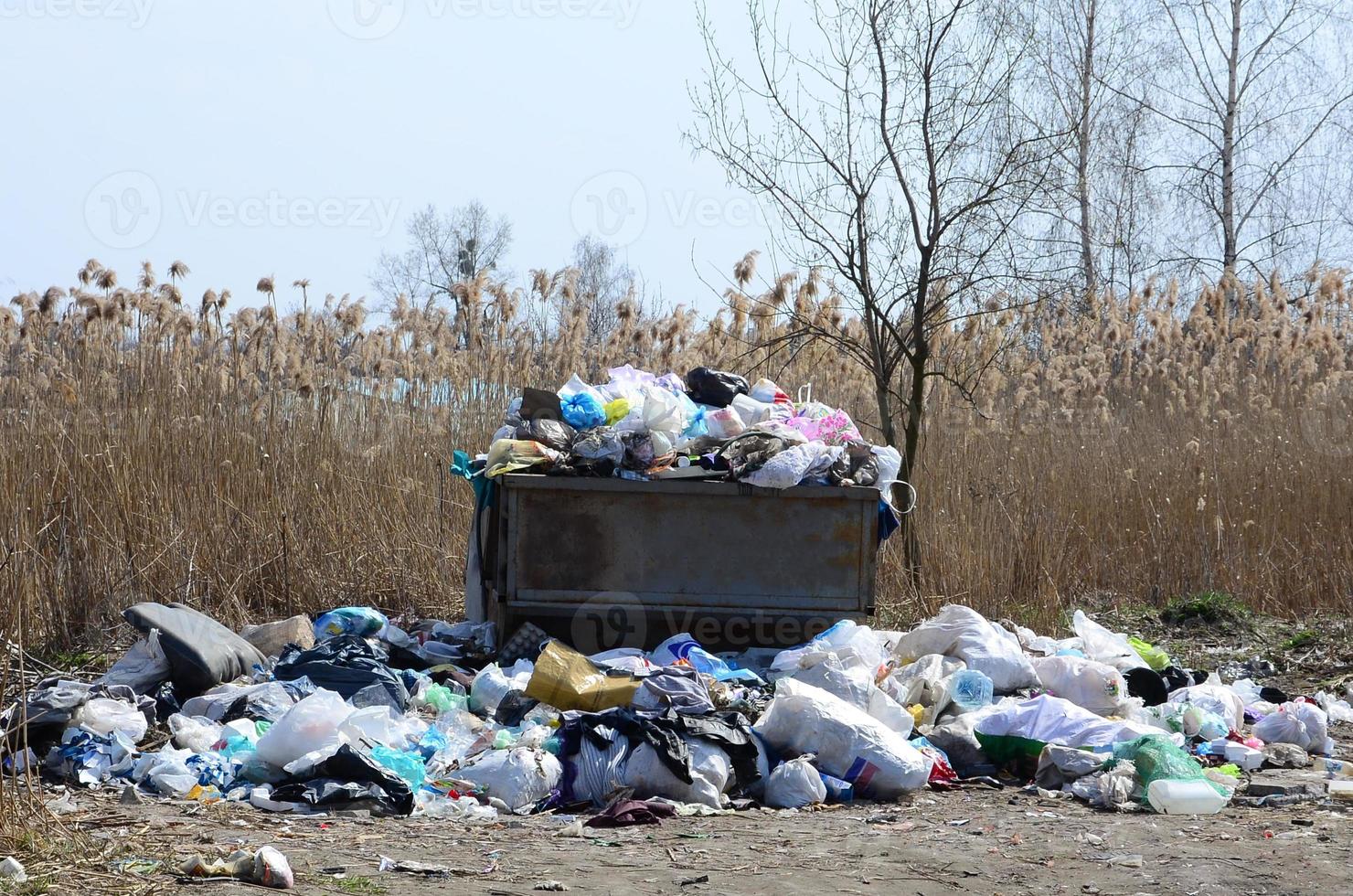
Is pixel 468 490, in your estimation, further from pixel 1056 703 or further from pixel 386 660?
pixel 1056 703

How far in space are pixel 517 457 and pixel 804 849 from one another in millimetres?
3132

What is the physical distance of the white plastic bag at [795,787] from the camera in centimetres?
492

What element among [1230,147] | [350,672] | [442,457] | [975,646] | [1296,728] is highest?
[1230,147]

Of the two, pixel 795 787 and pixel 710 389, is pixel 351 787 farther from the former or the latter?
pixel 710 389

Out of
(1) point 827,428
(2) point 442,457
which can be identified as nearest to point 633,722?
(1) point 827,428

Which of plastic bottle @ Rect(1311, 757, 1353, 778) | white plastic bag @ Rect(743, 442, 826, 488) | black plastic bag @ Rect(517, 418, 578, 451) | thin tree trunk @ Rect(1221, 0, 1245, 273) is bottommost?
plastic bottle @ Rect(1311, 757, 1353, 778)

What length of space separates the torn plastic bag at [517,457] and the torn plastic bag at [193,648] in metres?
1.57

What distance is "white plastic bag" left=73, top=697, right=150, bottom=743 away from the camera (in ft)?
17.5

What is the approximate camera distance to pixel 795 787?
4.94 meters

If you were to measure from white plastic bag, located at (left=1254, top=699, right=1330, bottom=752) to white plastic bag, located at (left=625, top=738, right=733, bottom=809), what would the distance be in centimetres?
299

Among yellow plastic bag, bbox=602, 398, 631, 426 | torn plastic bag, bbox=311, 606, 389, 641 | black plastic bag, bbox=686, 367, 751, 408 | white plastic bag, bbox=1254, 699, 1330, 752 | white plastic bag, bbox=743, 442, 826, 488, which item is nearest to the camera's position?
white plastic bag, bbox=1254, 699, 1330, 752

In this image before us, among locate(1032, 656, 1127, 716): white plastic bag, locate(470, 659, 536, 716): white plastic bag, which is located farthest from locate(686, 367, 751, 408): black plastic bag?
locate(1032, 656, 1127, 716): white plastic bag

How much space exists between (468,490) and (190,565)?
199 centimetres

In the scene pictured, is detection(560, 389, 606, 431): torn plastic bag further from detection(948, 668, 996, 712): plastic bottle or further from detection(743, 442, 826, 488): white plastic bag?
detection(948, 668, 996, 712): plastic bottle
